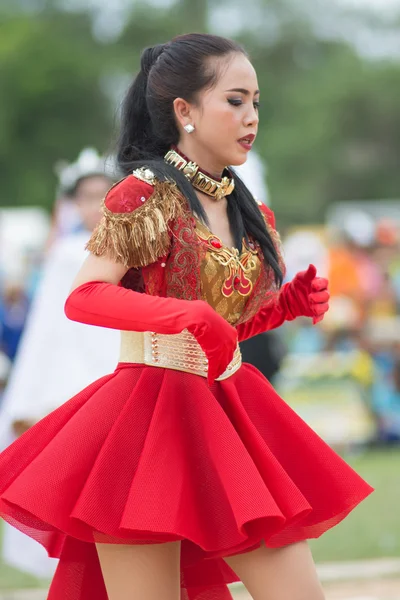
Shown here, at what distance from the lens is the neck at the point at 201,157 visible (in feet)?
11.0

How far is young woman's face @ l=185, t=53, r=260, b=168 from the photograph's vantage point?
3.26m

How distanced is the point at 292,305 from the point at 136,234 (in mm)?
706

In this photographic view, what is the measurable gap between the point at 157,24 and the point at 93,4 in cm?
341

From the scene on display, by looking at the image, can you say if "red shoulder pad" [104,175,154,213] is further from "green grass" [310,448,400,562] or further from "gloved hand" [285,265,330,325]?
"green grass" [310,448,400,562]

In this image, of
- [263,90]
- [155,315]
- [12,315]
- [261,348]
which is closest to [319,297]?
[155,315]

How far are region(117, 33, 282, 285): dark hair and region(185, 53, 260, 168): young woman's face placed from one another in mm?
30

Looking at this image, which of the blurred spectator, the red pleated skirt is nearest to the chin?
the red pleated skirt

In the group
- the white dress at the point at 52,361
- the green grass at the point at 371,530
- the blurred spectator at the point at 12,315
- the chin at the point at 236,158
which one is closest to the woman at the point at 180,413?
the chin at the point at 236,158

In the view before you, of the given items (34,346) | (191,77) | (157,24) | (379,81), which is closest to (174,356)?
(191,77)

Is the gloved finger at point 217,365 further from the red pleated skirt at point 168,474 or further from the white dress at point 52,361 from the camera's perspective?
the white dress at point 52,361

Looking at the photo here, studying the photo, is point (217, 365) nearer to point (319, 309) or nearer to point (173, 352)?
point (173, 352)

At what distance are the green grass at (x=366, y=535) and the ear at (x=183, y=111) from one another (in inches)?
127

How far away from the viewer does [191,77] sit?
330 cm

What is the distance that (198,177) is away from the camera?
3.33 metres
